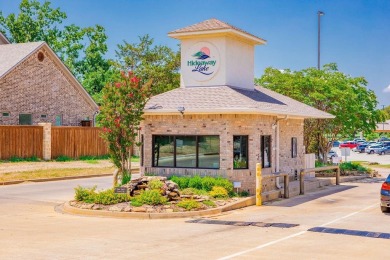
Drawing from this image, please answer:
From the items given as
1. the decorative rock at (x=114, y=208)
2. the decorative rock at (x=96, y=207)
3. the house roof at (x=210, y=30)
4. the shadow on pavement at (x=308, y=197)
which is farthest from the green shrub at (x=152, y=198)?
the house roof at (x=210, y=30)

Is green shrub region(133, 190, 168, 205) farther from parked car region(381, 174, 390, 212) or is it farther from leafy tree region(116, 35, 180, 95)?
leafy tree region(116, 35, 180, 95)

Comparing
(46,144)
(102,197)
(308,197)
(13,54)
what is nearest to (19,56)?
(13,54)

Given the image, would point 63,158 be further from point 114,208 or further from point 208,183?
point 114,208

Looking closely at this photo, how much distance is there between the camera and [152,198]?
714 inches

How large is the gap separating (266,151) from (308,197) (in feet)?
8.14

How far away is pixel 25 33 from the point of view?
6781 cm

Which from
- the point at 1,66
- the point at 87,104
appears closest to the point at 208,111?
the point at 1,66

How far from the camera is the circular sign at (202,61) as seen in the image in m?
24.4

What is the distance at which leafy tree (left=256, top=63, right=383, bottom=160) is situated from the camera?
33.2 meters

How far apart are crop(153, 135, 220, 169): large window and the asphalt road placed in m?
2.98

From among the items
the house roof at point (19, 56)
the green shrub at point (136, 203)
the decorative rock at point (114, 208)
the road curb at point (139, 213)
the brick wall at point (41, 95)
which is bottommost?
the road curb at point (139, 213)

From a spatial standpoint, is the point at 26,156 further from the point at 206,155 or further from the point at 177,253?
the point at 177,253

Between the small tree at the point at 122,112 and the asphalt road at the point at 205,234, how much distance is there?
2.94 metres

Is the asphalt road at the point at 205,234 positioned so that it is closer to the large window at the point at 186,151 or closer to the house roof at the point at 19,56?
the large window at the point at 186,151
